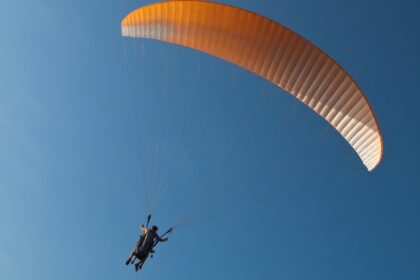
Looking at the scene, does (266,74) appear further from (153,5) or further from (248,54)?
(153,5)

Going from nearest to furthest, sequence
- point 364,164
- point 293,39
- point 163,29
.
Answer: point 293,39
point 163,29
point 364,164

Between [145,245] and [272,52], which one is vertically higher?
[272,52]

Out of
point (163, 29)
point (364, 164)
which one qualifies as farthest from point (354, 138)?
point (163, 29)

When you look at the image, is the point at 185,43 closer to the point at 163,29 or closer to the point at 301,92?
the point at 163,29

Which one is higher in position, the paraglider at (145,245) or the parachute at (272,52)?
the parachute at (272,52)

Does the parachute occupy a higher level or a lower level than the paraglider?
higher

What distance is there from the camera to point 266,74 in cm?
1742

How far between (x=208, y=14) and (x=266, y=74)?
286 centimetres

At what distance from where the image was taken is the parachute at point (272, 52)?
15.9 metres

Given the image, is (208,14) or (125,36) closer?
(208,14)

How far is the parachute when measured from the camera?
15898mm

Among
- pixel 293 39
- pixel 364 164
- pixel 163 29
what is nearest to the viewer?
pixel 293 39

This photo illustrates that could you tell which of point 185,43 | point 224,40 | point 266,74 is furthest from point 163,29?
point 266,74

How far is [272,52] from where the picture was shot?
54.0 feet
